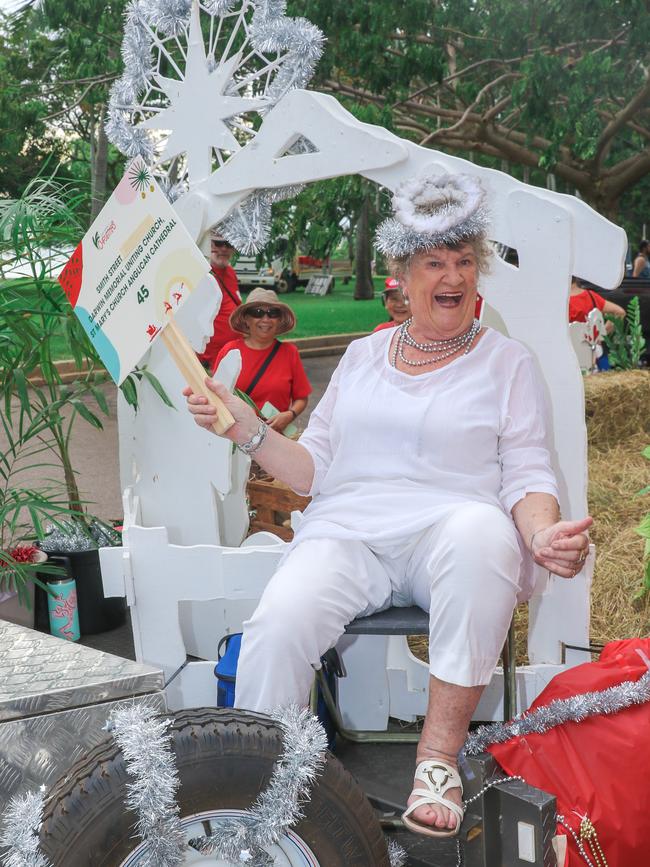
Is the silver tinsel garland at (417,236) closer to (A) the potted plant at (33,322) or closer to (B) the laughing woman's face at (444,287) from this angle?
(B) the laughing woman's face at (444,287)

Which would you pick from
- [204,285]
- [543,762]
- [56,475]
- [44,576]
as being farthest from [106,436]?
[543,762]

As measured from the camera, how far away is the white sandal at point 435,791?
1.92 metres

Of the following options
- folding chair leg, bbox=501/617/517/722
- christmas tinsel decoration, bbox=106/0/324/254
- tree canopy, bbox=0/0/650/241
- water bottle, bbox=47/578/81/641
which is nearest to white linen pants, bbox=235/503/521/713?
folding chair leg, bbox=501/617/517/722

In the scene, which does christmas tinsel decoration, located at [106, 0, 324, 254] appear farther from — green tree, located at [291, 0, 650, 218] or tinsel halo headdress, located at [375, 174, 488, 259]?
green tree, located at [291, 0, 650, 218]

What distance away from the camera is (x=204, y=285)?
126 inches

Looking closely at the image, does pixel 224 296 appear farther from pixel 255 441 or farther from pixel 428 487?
pixel 428 487

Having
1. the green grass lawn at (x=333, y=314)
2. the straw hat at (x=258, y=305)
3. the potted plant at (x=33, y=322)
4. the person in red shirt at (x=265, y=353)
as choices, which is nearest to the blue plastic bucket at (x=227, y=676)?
Result: the potted plant at (x=33, y=322)

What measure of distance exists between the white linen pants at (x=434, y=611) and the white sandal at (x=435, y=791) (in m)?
0.18

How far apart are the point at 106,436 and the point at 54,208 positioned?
5037mm

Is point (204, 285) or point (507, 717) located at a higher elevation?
point (204, 285)

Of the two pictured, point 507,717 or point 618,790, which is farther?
point 507,717

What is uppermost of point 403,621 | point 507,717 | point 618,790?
point 403,621

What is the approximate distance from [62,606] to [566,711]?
7.52ft

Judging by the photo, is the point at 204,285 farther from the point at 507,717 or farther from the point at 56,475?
the point at 56,475
